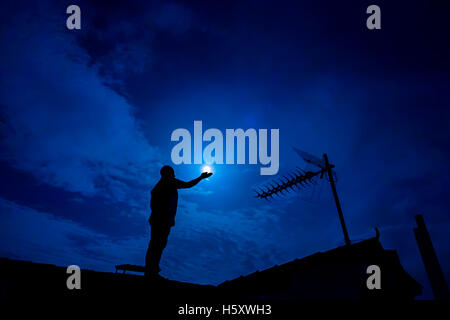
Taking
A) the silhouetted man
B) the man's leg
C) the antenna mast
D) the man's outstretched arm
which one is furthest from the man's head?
the antenna mast

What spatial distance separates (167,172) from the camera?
550cm

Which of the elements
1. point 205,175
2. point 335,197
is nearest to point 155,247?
point 205,175

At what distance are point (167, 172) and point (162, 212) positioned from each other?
36.9 inches

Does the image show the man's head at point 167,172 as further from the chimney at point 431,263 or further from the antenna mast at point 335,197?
the chimney at point 431,263

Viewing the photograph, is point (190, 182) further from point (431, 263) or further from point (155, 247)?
point (431, 263)

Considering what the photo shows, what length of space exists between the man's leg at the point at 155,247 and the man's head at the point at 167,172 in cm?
112

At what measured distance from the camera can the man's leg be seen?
4699 millimetres

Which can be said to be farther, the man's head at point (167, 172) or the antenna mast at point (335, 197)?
the antenna mast at point (335, 197)

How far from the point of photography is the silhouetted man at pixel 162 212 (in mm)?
4754

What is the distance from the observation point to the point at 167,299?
2678mm

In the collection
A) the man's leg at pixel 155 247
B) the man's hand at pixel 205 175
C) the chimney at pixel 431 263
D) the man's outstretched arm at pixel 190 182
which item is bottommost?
the chimney at pixel 431 263

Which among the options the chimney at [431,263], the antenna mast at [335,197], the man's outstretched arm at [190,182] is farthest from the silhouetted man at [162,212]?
the chimney at [431,263]

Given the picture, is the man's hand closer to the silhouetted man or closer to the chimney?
the silhouetted man
